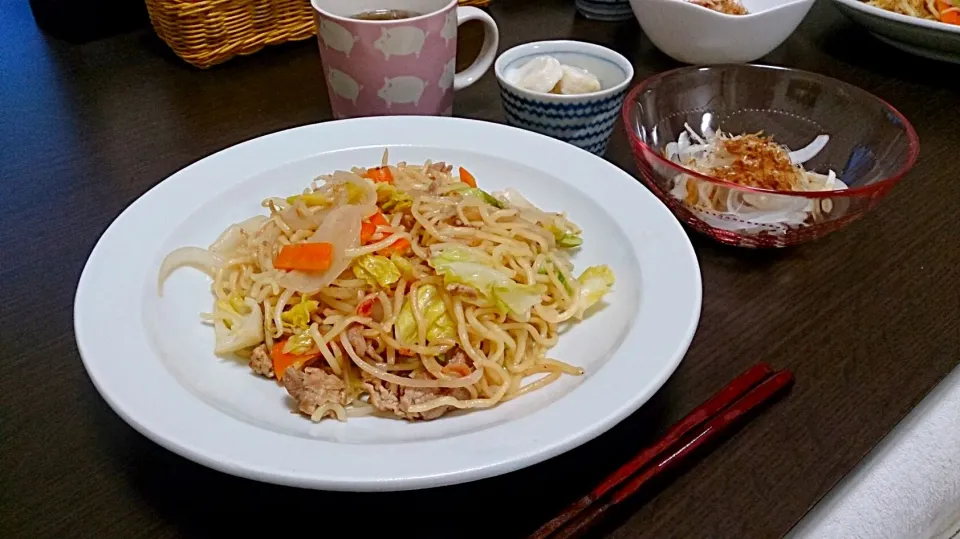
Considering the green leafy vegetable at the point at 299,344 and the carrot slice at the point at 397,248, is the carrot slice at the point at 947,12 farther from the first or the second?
the green leafy vegetable at the point at 299,344

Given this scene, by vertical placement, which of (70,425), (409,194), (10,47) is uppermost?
(409,194)

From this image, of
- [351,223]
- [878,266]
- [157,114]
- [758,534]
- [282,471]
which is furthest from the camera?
[157,114]

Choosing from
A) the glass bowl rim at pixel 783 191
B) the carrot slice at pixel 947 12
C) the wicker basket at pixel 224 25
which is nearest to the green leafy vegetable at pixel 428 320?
the glass bowl rim at pixel 783 191

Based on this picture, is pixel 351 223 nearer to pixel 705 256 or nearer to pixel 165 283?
pixel 165 283

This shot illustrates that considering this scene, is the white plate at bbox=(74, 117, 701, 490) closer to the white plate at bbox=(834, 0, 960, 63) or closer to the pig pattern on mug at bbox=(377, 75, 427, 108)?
the pig pattern on mug at bbox=(377, 75, 427, 108)

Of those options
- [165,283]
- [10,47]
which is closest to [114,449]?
[165,283]

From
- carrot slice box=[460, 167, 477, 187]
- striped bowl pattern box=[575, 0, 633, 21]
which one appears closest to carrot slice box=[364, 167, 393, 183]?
carrot slice box=[460, 167, 477, 187]

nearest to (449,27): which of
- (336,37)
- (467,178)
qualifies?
(336,37)
